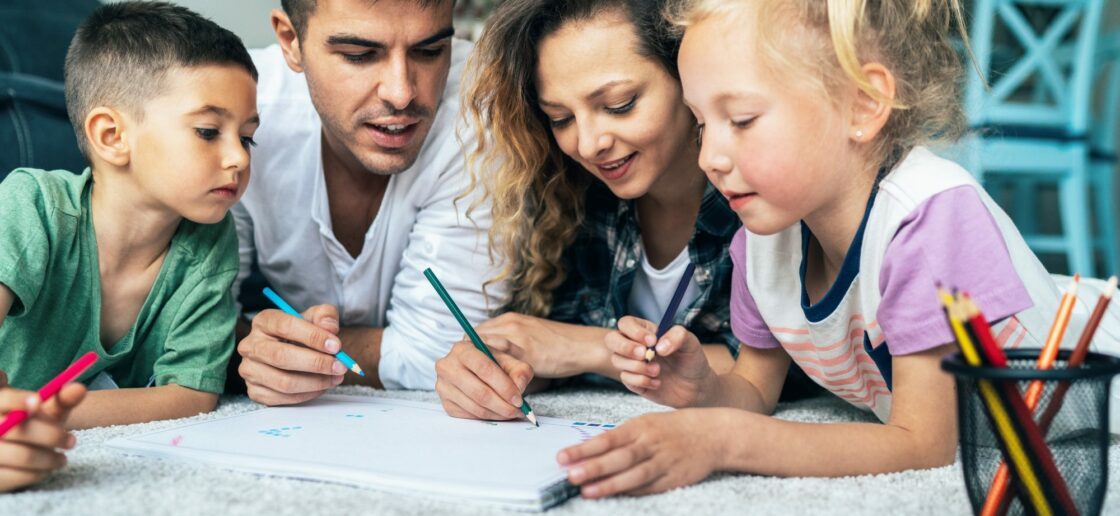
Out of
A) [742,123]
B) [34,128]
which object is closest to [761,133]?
[742,123]

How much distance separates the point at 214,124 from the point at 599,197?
23.3 inches

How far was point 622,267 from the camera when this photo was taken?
1.55 metres

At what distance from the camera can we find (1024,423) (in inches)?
27.2

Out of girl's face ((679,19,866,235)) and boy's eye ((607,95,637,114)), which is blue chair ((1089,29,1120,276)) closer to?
boy's eye ((607,95,637,114))

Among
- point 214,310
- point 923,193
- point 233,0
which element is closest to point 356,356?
point 214,310

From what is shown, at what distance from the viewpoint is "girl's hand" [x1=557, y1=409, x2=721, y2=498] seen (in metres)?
0.85

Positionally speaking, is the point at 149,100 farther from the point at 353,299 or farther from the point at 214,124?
the point at 353,299

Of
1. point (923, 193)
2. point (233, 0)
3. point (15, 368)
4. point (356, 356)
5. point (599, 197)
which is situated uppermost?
point (233, 0)

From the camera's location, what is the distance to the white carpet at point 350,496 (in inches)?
32.8

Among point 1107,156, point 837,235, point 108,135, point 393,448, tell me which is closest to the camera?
point 393,448

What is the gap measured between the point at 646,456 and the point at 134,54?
0.89 m

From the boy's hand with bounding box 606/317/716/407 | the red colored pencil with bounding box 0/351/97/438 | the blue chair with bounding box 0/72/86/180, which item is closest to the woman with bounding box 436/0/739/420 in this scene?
the boy's hand with bounding box 606/317/716/407

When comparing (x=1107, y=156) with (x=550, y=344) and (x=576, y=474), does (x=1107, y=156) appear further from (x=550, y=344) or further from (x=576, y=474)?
(x=576, y=474)

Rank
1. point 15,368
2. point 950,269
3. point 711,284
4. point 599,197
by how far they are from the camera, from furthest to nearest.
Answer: point 599,197 < point 711,284 < point 15,368 < point 950,269
